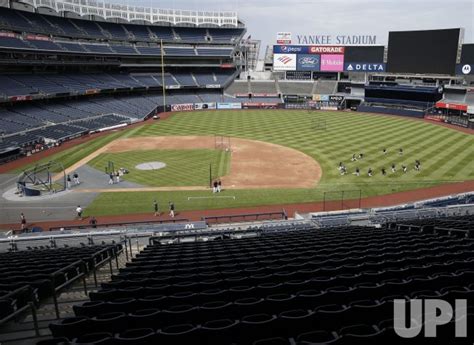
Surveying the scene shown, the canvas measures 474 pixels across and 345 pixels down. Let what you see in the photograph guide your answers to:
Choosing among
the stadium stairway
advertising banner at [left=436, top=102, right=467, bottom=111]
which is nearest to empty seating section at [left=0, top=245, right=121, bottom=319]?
the stadium stairway

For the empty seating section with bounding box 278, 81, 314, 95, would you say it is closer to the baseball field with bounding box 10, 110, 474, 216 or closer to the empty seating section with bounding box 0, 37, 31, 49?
the baseball field with bounding box 10, 110, 474, 216

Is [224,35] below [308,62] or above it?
above

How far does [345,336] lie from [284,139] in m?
50.8

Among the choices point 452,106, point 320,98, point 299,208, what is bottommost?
point 299,208

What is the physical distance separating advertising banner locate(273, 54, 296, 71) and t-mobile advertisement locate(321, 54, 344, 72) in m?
7.24

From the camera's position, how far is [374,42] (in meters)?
89.9

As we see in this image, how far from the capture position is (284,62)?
315ft

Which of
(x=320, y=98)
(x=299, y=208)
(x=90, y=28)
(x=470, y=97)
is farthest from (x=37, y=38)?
(x=470, y=97)

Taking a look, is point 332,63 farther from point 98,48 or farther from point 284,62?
point 98,48

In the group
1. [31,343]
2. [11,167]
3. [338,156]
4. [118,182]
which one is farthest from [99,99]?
[31,343]

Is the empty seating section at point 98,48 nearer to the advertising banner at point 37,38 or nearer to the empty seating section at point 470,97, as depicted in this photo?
the advertising banner at point 37,38
